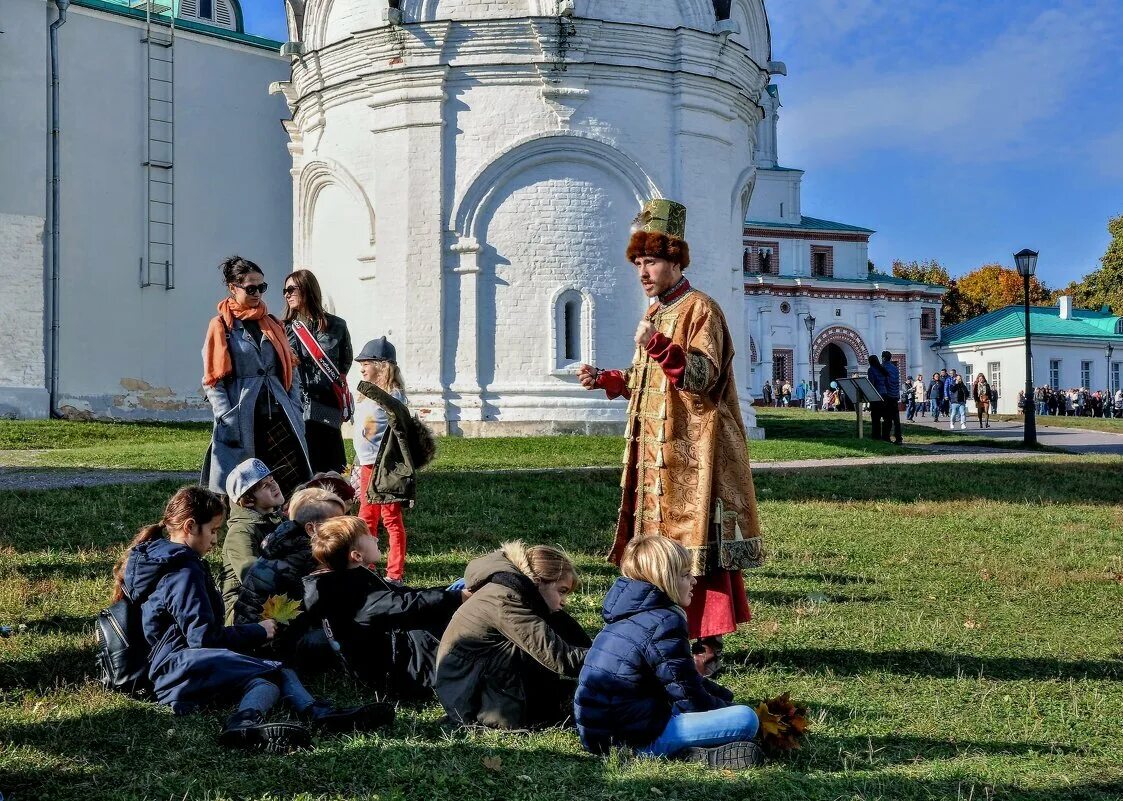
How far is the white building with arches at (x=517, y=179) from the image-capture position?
20.3 meters

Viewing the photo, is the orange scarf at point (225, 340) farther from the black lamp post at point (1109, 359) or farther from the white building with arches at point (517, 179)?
the black lamp post at point (1109, 359)

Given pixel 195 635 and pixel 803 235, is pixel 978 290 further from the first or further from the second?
pixel 195 635

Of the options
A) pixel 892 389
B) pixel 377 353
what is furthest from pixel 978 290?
pixel 377 353

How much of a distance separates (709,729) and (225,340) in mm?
3671

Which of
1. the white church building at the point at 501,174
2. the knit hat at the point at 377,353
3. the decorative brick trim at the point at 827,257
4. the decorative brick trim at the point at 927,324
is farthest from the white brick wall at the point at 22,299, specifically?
the decorative brick trim at the point at 927,324

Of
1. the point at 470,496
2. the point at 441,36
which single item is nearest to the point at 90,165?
the point at 441,36

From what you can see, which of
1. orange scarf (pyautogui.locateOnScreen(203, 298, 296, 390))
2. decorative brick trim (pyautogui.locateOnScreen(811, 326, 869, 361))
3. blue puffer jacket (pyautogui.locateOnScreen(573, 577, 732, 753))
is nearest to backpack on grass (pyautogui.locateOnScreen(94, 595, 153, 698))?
orange scarf (pyautogui.locateOnScreen(203, 298, 296, 390))

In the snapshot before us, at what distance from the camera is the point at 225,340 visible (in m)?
6.67

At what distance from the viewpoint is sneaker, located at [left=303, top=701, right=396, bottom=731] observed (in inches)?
188

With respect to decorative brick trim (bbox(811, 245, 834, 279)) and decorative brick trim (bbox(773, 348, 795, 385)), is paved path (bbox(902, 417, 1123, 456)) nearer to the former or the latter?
decorative brick trim (bbox(773, 348, 795, 385))

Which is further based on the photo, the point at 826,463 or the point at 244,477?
the point at 826,463

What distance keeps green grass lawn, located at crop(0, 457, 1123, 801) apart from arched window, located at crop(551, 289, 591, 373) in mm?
8693

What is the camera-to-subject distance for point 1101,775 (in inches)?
173

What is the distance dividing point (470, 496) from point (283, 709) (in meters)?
7.32
